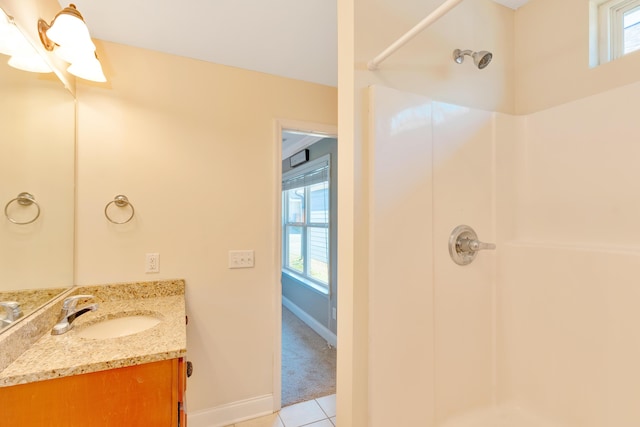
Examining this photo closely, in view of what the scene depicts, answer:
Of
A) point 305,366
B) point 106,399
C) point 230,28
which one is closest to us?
point 106,399

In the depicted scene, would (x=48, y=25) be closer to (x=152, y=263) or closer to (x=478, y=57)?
(x=152, y=263)

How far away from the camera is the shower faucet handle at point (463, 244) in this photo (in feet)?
3.95

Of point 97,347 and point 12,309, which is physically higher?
point 12,309

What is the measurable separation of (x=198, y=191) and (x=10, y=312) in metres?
1.01

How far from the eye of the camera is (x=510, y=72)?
1454 mm

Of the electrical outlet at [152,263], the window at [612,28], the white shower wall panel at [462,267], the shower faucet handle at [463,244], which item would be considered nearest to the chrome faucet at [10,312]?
the electrical outlet at [152,263]

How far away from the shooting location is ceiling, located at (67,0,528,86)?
4.63 feet

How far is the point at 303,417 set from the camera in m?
1.93

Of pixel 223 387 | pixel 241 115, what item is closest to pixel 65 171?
pixel 241 115

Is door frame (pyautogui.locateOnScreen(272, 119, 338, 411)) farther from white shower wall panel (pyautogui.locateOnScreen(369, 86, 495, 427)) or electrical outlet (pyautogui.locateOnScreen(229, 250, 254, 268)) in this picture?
white shower wall panel (pyautogui.locateOnScreen(369, 86, 495, 427))

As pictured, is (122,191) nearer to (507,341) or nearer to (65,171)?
(65,171)

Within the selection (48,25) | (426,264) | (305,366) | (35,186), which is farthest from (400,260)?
(305,366)

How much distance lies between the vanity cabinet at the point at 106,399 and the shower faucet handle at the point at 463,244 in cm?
119

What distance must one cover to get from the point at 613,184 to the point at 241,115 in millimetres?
1979
